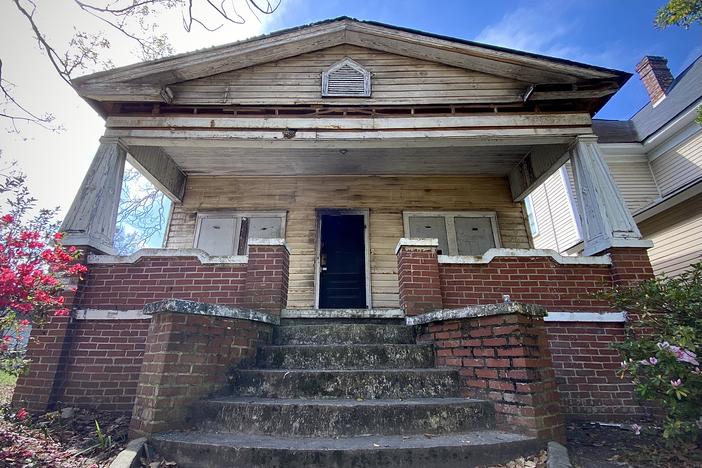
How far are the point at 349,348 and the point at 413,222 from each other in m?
3.91

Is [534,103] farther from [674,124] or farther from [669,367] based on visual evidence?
[674,124]

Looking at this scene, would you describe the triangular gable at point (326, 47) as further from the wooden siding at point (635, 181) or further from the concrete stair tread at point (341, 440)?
the wooden siding at point (635, 181)

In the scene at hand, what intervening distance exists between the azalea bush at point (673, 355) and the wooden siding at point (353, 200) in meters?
3.55

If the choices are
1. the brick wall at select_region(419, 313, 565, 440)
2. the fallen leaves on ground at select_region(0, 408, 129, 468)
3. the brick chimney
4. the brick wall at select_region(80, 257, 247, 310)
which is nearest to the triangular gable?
the brick wall at select_region(80, 257, 247, 310)

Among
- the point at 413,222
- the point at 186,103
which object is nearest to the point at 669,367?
the point at 413,222

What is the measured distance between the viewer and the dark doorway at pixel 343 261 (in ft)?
23.9

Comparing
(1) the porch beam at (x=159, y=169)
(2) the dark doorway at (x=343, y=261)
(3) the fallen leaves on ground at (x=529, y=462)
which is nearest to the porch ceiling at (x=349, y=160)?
(1) the porch beam at (x=159, y=169)

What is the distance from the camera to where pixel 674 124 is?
8859 mm

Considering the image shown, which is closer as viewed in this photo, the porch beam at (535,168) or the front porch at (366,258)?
the front porch at (366,258)

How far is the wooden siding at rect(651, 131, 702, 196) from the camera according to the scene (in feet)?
28.0

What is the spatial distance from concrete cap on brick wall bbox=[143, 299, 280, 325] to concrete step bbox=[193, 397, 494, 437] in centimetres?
80

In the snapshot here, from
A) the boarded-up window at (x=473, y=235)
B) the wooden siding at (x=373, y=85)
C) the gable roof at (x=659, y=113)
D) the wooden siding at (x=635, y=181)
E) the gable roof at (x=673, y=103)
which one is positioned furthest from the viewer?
the wooden siding at (x=635, y=181)

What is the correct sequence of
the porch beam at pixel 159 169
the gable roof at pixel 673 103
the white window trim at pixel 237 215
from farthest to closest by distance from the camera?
the gable roof at pixel 673 103 → the white window trim at pixel 237 215 → the porch beam at pixel 159 169

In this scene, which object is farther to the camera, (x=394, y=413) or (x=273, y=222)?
(x=273, y=222)
